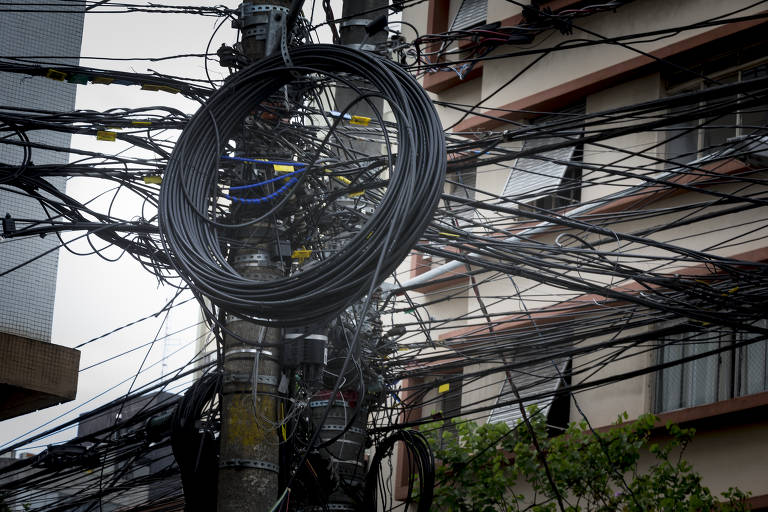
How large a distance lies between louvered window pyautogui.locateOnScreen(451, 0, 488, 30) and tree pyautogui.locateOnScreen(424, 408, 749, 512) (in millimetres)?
7359

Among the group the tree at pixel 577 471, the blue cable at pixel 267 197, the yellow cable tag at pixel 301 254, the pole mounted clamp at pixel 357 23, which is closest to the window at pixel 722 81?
the tree at pixel 577 471

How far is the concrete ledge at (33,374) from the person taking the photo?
848cm

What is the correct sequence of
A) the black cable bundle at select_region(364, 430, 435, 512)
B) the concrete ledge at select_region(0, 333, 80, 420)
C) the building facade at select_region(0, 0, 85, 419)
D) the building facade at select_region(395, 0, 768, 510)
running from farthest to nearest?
the black cable bundle at select_region(364, 430, 435, 512), the building facade at select_region(0, 0, 85, 419), the concrete ledge at select_region(0, 333, 80, 420), the building facade at select_region(395, 0, 768, 510)

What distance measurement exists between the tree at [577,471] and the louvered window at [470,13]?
24.1 feet

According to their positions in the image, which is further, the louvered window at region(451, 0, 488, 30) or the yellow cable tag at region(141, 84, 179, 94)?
the louvered window at region(451, 0, 488, 30)

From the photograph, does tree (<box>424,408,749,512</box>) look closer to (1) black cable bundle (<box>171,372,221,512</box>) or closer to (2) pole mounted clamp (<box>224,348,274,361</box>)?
(1) black cable bundle (<box>171,372,221,512</box>)

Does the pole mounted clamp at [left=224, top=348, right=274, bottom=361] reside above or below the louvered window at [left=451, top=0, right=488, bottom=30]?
below

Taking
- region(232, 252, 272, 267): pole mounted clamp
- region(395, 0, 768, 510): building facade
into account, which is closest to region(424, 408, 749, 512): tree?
region(395, 0, 768, 510): building facade

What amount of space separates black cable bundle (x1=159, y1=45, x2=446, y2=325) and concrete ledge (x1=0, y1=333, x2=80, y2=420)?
2.41 metres

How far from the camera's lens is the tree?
31.6 ft

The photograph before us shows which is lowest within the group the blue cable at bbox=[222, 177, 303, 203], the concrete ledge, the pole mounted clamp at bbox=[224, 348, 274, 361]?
the pole mounted clamp at bbox=[224, 348, 274, 361]

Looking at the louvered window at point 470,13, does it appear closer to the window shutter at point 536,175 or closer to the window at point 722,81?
the window shutter at point 536,175

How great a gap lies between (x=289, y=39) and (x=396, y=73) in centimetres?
170

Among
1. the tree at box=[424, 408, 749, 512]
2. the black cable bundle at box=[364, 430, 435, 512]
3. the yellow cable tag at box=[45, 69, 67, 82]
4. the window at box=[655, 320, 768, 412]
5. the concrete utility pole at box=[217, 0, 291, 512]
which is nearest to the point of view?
the concrete utility pole at box=[217, 0, 291, 512]
